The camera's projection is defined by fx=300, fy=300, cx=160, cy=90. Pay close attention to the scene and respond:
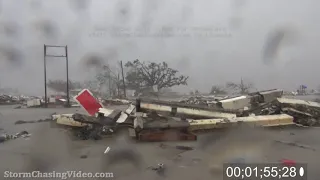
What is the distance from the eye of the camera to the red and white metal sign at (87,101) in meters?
8.46

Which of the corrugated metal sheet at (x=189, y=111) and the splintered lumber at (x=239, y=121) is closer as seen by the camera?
the splintered lumber at (x=239, y=121)

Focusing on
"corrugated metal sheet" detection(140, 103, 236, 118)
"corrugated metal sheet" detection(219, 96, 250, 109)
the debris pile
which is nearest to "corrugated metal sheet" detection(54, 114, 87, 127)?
the debris pile

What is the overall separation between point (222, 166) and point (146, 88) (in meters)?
40.8

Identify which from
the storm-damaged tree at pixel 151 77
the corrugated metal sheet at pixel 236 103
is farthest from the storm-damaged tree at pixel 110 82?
the corrugated metal sheet at pixel 236 103

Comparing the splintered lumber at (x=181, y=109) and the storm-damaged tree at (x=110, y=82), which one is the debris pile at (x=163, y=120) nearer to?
the splintered lumber at (x=181, y=109)

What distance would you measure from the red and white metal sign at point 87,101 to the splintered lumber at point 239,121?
2949 millimetres

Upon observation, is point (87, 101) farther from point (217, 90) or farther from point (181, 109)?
point (217, 90)

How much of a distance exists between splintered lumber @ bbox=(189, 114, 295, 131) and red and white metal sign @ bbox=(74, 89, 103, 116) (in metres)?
2.95

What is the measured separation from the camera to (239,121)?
721 cm

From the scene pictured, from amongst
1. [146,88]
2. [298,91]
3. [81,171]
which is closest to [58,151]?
[81,171]

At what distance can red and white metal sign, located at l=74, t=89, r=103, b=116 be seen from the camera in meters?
8.46

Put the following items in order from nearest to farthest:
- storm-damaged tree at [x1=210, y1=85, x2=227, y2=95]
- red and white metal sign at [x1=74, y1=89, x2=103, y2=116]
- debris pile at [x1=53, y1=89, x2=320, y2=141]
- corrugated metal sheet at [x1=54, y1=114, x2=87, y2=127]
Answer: debris pile at [x1=53, y1=89, x2=320, y2=141] → red and white metal sign at [x1=74, y1=89, x2=103, y2=116] → corrugated metal sheet at [x1=54, y1=114, x2=87, y2=127] → storm-damaged tree at [x1=210, y1=85, x2=227, y2=95]

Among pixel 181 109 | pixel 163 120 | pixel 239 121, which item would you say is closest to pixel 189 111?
pixel 181 109

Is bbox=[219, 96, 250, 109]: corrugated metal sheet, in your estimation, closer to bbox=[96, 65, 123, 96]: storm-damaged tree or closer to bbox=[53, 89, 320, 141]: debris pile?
bbox=[53, 89, 320, 141]: debris pile
